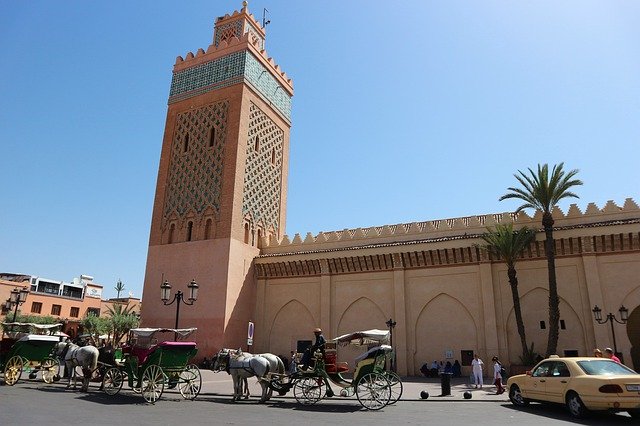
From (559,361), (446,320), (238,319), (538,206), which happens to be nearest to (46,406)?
(559,361)

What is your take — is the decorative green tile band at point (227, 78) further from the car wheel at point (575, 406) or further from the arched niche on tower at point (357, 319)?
the car wheel at point (575, 406)

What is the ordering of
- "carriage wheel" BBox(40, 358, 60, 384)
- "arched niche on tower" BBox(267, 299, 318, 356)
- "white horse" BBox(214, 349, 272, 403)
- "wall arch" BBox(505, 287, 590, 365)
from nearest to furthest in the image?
"white horse" BBox(214, 349, 272, 403) < "carriage wheel" BBox(40, 358, 60, 384) < "wall arch" BBox(505, 287, 590, 365) < "arched niche on tower" BBox(267, 299, 318, 356)

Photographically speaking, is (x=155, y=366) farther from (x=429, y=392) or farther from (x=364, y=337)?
(x=429, y=392)

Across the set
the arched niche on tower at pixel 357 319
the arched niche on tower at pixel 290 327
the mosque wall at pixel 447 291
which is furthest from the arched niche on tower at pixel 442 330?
the arched niche on tower at pixel 290 327

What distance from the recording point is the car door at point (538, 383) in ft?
29.3

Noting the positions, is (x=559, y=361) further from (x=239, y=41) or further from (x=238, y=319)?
(x=239, y=41)

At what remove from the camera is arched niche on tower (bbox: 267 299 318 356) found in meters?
22.3

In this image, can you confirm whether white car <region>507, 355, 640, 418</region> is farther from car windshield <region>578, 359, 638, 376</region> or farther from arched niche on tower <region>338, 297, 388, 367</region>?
arched niche on tower <region>338, 297, 388, 367</region>

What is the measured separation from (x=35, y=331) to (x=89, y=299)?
3838cm

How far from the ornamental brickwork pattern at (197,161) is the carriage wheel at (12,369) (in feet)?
38.6

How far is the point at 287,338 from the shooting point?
22.6 metres

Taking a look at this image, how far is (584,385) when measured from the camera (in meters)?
7.75

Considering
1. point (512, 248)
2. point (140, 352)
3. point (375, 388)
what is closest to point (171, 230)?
point (140, 352)

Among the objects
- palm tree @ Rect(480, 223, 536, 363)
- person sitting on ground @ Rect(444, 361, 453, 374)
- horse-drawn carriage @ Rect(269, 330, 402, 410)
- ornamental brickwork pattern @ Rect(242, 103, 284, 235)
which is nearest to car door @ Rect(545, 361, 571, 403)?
horse-drawn carriage @ Rect(269, 330, 402, 410)
